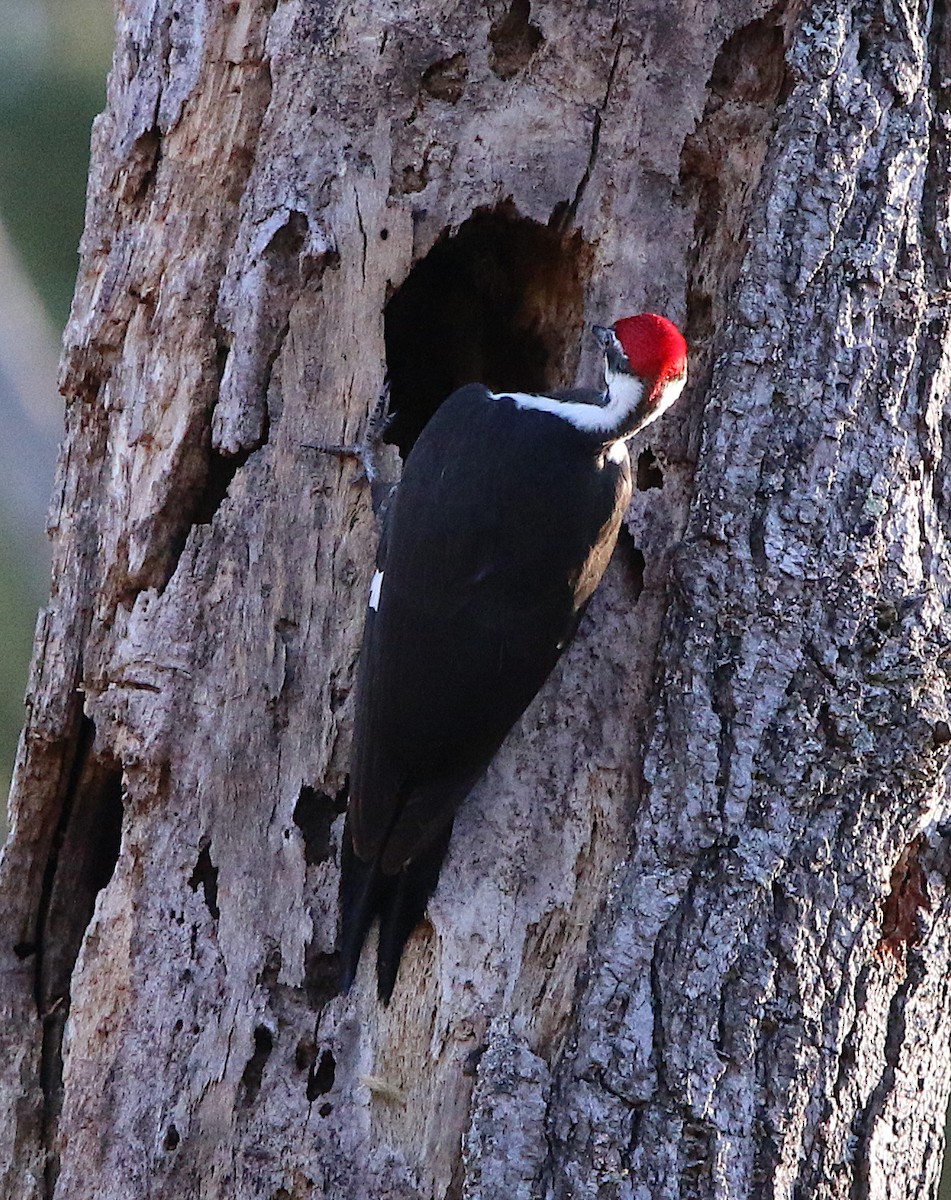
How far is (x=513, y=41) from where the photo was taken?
2.73m

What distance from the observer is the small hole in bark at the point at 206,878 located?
95.0 inches

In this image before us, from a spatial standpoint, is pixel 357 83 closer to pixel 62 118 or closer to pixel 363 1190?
pixel 363 1190

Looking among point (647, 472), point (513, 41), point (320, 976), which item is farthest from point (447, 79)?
point (320, 976)

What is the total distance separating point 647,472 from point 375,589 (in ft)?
1.72

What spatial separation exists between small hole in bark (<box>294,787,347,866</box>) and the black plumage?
53mm

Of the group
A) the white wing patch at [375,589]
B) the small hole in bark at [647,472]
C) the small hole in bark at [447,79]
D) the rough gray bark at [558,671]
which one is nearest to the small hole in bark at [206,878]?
the rough gray bark at [558,671]

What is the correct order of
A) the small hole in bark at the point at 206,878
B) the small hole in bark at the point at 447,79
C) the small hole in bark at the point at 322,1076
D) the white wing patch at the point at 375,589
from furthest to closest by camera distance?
the small hole in bark at the point at 447,79 < the white wing patch at the point at 375,589 < the small hole in bark at the point at 206,878 < the small hole in bark at the point at 322,1076

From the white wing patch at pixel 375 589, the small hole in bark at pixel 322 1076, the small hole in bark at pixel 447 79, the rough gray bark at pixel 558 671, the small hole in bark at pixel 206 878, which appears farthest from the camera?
the small hole in bark at pixel 447 79

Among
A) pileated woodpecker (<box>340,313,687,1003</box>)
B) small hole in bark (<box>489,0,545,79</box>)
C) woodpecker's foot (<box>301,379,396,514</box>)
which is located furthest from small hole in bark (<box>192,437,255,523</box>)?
small hole in bark (<box>489,0,545,79</box>)

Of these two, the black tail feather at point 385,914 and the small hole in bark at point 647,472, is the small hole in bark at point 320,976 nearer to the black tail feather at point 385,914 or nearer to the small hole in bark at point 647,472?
the black tail feather at point 385,914

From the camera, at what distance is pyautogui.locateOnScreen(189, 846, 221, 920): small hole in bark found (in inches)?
95.0

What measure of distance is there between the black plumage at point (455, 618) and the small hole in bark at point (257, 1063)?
0.15 m

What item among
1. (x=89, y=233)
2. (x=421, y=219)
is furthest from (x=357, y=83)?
(x=89, y=233)

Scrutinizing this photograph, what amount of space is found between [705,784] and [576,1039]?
0.42 metres
